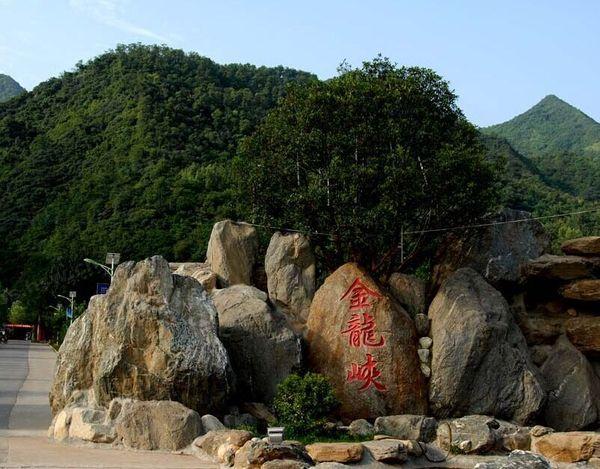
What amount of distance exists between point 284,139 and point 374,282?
3879 mm

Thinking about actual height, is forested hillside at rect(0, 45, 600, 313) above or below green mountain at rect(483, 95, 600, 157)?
below

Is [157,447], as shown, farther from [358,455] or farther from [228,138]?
[228,138]

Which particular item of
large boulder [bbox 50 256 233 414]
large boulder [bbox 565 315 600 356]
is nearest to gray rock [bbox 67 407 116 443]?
Result: large boulder [bbox 50 256 233 414]

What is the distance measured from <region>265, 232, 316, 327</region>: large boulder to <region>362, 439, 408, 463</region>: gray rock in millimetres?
5006

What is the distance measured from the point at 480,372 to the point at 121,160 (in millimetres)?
37038

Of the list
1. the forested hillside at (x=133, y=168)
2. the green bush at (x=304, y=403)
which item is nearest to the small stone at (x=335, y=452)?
the green bush at (x=304, y=403)

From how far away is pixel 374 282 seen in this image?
14938 mm

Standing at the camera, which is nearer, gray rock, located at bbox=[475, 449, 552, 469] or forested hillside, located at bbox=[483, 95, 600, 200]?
gray rock, located at bbox=[475, 449, 552, 469]

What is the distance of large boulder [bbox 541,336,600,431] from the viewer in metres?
14.9

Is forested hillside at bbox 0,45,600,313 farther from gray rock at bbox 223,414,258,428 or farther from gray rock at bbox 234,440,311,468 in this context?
gray rock at bbox 234,440,311,468

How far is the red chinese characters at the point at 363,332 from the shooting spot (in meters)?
14.2

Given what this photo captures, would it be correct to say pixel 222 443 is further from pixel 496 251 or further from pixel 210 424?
pixel 496 251

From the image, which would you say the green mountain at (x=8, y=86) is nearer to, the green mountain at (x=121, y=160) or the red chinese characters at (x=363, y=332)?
the green mountain at (x=121, y=160)

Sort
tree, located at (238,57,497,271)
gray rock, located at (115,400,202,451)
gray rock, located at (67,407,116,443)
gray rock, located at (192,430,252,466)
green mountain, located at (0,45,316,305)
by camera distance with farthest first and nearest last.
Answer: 1. green mountain, located at (0,45,316,305)
2. tree, located at (238,57,497,271)
3. gray rock, located at (67,407,116,443)
4. gray rock, located at (115,400,202,451)
5. gray rock, located at (192,430,252,466)
